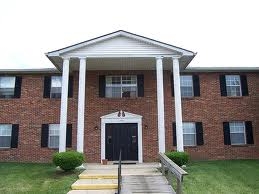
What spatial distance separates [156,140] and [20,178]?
7.95 meters

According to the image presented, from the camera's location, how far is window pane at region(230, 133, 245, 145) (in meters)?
18.3

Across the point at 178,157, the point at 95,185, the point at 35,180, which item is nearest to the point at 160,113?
the point at 178,157

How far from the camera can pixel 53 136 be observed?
59.4 ft

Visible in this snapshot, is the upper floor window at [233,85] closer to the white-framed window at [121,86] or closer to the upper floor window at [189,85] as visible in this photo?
the upper floor window at [189,85]

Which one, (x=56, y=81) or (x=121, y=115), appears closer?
(x=121, y=115)

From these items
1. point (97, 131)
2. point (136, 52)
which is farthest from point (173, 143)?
point (136, 52)

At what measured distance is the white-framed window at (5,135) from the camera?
18.1 meters

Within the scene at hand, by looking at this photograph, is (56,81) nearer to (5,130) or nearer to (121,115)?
(5,130)

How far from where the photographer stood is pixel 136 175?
40.2 ft

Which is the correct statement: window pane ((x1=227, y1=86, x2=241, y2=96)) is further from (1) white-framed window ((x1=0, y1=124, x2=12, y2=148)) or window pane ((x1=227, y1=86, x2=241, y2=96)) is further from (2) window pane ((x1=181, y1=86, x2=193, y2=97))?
(1) white-framed window ((x1=0, y1=124, x2=12, y2=148))

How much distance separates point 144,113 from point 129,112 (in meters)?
0.86

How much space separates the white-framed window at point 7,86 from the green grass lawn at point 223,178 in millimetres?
11134

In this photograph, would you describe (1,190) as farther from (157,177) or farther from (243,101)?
(243,101)

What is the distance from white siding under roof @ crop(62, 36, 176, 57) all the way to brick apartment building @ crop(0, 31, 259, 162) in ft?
3.52
